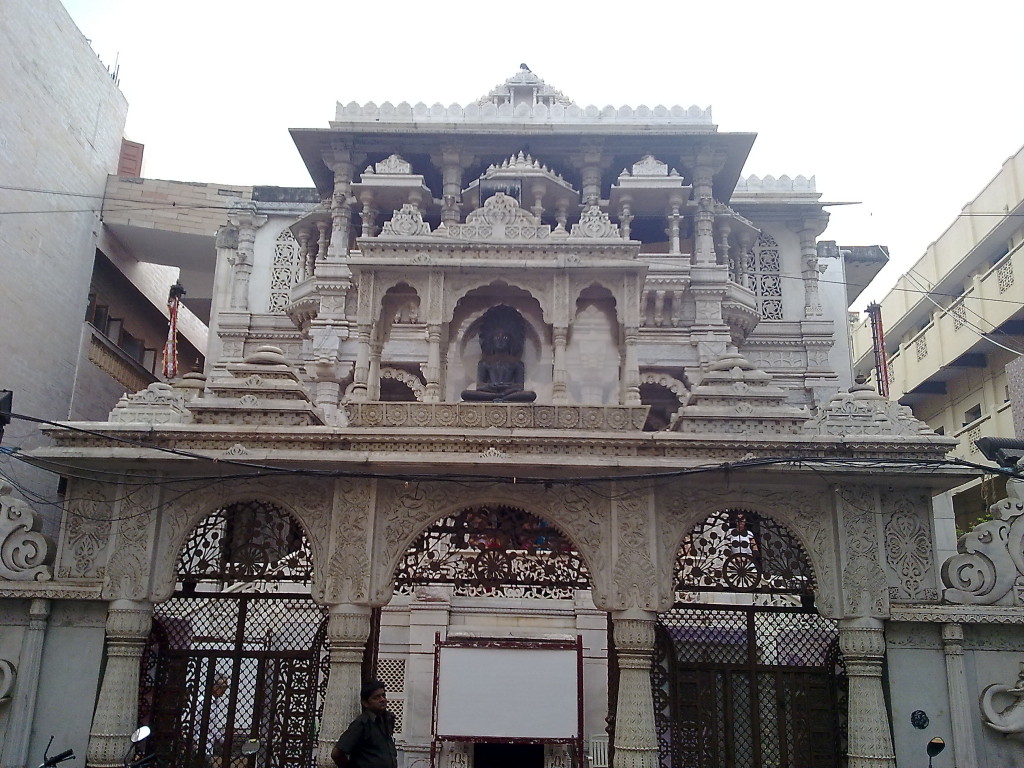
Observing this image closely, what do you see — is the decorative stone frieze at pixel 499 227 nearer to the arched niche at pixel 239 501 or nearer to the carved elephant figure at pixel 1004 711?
the arched niche at pixel 239 501

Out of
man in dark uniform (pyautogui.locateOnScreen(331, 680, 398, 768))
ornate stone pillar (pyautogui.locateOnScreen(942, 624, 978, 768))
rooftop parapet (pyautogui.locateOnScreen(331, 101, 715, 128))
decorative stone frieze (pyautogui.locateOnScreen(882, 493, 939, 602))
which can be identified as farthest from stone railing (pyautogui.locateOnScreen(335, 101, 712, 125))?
man in dark uniform (pyautogui.locateOnScreen(331, 680, 398, 768))

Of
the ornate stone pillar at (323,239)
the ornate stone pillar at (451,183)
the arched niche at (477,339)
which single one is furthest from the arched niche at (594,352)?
the ornate stone pillar at (323,239)

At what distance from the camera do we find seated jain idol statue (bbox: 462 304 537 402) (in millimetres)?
12639

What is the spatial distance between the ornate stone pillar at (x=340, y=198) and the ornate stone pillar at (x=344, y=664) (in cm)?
1112

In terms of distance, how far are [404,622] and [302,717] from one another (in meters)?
4.77

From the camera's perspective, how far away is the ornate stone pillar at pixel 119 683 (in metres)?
9.51

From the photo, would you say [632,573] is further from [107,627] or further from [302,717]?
[107,627]

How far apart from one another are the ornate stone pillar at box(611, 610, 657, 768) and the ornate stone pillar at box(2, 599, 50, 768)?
6.82 metres

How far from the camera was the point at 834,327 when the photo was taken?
21125 mm

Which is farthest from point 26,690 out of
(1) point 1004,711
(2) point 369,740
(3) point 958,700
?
(1) point 1004,711

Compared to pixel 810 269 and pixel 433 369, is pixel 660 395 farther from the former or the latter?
pixel 433 369

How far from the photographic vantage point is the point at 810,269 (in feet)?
69.2

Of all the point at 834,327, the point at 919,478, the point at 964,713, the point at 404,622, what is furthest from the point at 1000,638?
the point at 834,327

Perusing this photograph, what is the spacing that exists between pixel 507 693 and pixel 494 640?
2.51 feet
